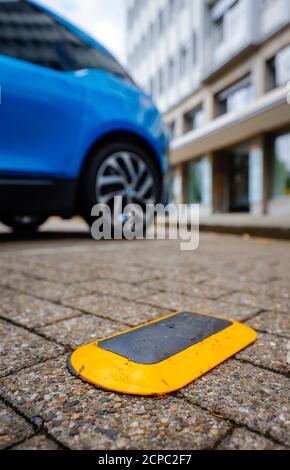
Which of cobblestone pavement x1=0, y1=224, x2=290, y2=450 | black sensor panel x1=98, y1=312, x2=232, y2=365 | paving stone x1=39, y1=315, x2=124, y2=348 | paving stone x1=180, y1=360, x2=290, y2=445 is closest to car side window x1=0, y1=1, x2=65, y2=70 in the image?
cobblestone pavement x1=0, y1=224, x2=290, y2=450

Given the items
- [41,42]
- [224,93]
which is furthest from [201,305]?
[224,93]

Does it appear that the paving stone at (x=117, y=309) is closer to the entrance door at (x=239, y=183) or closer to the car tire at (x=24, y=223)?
the car tire at (x=24, y=223)

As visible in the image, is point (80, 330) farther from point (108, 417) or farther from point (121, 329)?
point (108, 417)

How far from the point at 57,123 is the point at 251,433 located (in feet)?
9.88

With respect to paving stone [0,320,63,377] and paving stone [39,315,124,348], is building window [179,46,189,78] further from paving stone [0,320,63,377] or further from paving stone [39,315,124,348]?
paving stone [0,320,63,377]

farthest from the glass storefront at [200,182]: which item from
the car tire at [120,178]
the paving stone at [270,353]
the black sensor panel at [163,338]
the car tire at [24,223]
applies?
the paving stone at [270,353]

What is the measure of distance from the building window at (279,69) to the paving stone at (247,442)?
1290 cm

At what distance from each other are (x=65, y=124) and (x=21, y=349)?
255 cm

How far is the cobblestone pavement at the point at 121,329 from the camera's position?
2.34 feet

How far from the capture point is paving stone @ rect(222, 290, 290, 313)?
1.56 meters
